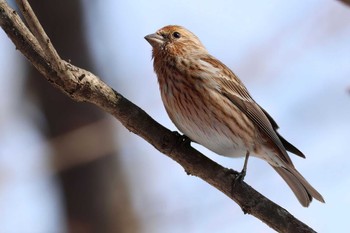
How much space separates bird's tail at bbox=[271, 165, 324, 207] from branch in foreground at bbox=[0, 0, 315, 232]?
1229mm

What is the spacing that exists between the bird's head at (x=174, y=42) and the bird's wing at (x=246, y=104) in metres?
0.25

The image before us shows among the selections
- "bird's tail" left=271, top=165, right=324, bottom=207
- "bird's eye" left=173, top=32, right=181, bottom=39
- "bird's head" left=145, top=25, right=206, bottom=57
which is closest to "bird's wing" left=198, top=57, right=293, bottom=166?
"bird's tail" left=271, top=165, right=324, bottom=207

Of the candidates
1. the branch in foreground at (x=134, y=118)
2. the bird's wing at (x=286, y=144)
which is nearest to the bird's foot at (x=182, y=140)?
the branch in foreground at (x=134, y=118)

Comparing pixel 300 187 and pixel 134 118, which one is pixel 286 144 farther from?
pixel 134 118

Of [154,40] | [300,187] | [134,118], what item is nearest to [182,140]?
[134,118]

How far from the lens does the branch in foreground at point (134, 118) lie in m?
3.56

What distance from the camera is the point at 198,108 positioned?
5.43m

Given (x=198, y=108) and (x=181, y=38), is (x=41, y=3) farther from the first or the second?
(x=198, y=108)

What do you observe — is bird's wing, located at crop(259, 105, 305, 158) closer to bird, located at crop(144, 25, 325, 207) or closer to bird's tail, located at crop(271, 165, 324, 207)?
bird, located at crop(144, 25, 325, 207)

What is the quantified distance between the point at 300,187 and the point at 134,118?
6.97 feet

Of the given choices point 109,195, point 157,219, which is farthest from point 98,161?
point 157,219

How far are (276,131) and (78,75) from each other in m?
2.46

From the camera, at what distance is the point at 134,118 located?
4.21 m

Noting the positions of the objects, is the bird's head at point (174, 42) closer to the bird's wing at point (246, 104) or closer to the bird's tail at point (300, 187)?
the bird's wing at point (246, 104)
